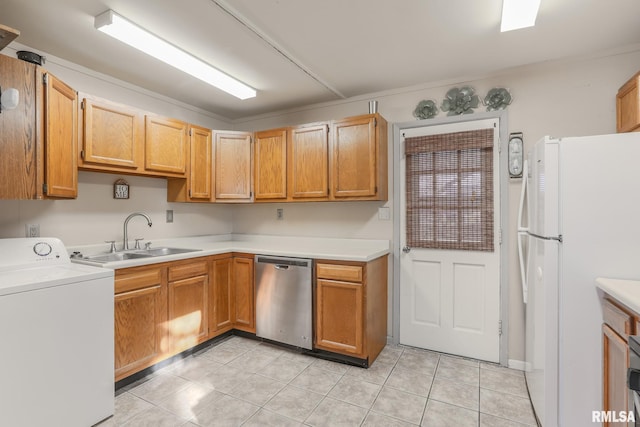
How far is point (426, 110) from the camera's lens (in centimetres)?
286

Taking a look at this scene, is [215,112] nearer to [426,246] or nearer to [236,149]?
[236,149]

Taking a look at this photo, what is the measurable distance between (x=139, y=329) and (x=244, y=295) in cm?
97

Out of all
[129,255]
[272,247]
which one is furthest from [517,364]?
[129,255]

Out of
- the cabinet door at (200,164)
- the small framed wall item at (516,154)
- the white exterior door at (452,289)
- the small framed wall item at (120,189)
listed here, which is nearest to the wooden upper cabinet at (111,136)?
the small framed wall item at (120,189)

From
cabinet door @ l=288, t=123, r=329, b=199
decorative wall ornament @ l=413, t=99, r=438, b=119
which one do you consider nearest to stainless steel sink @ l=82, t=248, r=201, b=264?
cabinet door @ l=288, t=123, r=329, b=199

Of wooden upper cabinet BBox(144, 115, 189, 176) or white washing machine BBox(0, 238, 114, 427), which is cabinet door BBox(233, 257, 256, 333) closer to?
wooden upper cabinet BBox(144, 115, 189, 176)

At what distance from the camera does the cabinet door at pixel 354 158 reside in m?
2.78

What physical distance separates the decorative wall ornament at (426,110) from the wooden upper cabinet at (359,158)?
32 centimetres

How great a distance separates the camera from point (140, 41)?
6.58 ft

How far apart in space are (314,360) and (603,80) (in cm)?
317

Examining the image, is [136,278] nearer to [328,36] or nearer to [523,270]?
[328,36]

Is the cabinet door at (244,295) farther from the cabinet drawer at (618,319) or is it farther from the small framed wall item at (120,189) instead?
the cabinet drawer at (618,319)

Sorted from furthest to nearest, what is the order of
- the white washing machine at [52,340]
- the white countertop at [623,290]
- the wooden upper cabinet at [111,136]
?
the wooden upper cabinet at [111,136] < the white washing machine at [52,340] < the white countertop at [623,290]

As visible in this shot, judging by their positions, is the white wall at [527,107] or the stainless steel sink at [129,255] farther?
the stainless steel sink at [129,255]
